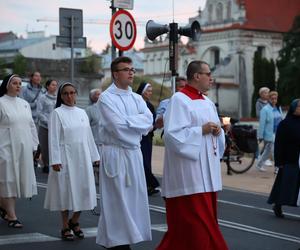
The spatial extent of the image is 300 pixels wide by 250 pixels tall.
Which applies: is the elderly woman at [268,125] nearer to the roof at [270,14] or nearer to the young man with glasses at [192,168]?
the young man with glasses at [192,168]

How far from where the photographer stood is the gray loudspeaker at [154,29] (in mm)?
13875

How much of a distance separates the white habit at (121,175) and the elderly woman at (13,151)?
222cm

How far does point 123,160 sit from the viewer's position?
25.9ft

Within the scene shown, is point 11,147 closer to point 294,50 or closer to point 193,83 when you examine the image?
point 193,83

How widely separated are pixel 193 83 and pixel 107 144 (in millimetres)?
1250

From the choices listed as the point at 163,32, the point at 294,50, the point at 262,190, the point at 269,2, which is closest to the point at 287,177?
the point at 262,190

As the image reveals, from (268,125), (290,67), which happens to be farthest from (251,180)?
(290,67)

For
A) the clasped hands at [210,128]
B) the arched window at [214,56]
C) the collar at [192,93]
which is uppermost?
the arched window at [214,56]

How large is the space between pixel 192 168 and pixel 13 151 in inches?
136

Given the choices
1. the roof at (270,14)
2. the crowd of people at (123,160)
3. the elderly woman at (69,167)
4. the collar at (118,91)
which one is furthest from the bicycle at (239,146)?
the roof at (270,14)

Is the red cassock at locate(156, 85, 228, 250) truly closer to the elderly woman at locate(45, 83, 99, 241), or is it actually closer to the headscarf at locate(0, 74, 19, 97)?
the elderly woman at locate(45, 83, 99, 241)

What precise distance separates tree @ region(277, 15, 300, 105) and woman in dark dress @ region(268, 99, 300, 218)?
5079 cm

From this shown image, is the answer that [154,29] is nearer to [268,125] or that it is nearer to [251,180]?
[251,180]

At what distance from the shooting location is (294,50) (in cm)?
6556
